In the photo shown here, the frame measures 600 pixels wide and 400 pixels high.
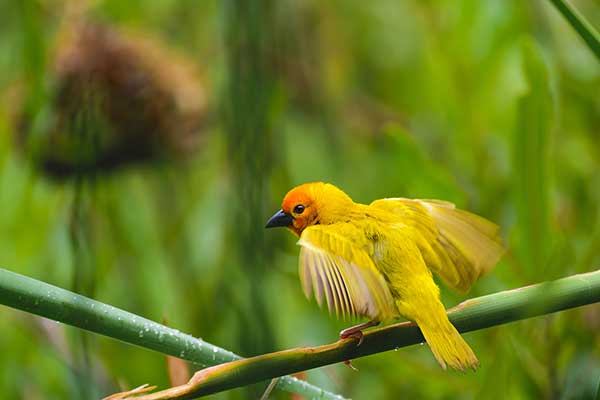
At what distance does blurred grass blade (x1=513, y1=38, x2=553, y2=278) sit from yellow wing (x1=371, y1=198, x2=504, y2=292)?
0.16m

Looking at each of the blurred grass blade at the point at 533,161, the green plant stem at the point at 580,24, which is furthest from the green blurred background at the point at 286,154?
the green plant stem at the point at 580,24

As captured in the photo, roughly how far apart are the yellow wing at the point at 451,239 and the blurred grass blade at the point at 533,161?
0.52 ft

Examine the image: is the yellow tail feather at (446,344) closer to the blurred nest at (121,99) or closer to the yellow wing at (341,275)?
the yellow wing at (341,275)

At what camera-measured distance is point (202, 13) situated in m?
1.56

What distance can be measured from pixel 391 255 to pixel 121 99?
0.90 m

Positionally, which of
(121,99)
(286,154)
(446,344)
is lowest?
(446,344)

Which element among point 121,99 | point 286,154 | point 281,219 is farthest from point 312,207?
point 121,99

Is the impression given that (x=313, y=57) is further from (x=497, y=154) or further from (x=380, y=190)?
(x=497, y=154)

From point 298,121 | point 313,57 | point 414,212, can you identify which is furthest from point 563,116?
point 414,212

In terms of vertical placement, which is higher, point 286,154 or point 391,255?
point 286,154

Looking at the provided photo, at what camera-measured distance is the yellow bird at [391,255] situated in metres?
0.28

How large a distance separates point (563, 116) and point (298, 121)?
60 cm

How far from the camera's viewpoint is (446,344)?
316 millimetres

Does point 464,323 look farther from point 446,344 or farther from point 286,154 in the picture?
point 286,154
